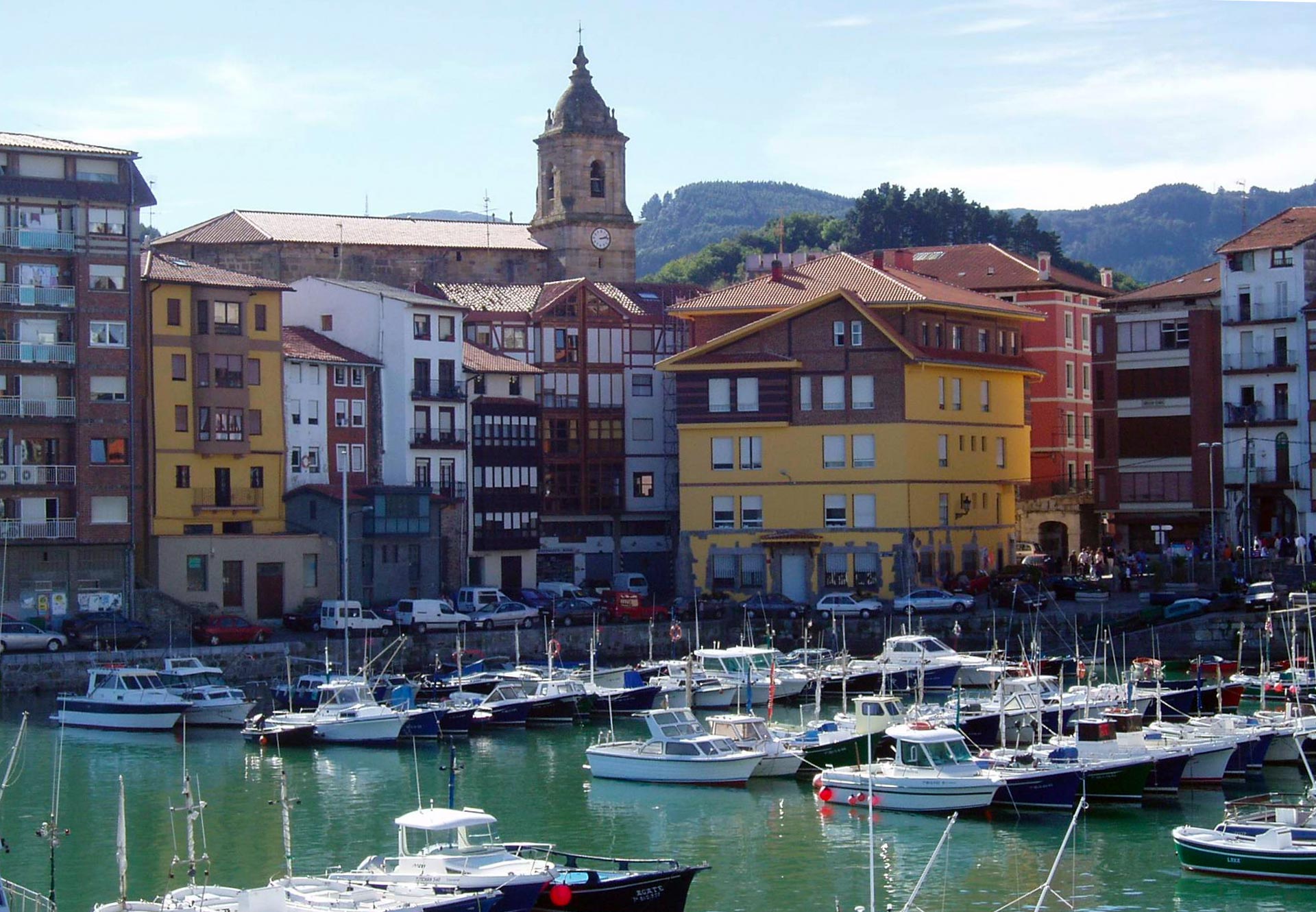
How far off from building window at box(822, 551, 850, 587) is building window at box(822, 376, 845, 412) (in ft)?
19.3

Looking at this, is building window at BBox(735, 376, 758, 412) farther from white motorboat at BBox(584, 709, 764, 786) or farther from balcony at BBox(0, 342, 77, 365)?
white motorboat at BBox(584, 709, 764, 786)

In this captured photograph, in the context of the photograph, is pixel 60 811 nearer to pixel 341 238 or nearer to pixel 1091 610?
pixel 1091 610

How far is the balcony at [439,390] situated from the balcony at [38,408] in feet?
51.6

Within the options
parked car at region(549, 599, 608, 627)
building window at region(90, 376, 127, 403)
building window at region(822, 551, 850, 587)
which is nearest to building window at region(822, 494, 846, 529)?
building window at region(822, 551, 850, 587)

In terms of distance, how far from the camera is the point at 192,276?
270ft

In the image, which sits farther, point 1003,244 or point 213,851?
point 1003,244

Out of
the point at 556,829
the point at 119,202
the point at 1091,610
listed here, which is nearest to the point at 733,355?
the point at 1091,610

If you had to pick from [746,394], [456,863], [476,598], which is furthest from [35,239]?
[456,863]

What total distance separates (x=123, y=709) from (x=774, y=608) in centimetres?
2882

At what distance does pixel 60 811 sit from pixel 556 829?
11.6 m

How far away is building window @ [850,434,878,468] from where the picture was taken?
8669cm

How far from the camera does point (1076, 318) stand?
107500 mm

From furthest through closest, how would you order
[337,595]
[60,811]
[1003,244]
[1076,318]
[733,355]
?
[1003,244]
[1076,318]
[733,355]
[337,595]
[60,811]

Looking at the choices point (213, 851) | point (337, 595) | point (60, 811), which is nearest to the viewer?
point (213, 851)
